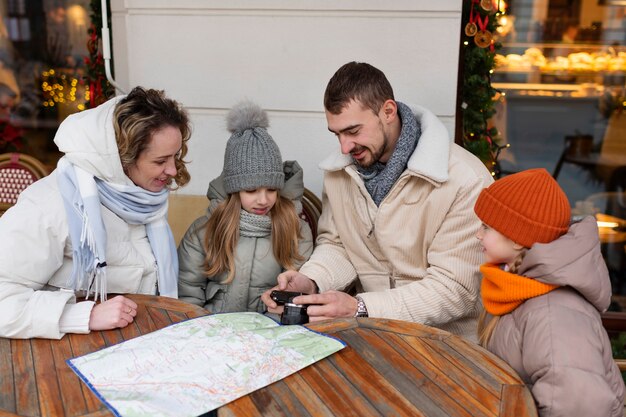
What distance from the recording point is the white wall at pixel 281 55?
10.9 ft

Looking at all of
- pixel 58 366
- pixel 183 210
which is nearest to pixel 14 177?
pixel 183 210

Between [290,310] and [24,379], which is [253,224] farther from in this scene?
[24,379]

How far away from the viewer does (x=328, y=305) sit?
2.16 meters

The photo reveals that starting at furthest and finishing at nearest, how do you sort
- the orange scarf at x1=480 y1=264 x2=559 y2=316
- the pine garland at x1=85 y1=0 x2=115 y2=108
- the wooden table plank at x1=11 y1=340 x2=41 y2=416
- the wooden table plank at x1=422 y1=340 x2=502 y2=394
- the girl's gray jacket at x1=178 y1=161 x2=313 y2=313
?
the pine garland at x1=85 y1=0 x2=115 y2=108
the girl's gray jacket at x1=178 y1=161 x2=313 y2=313
the orange scarf at x1=480 y1=264 x2=559 y2=316
the wooden table plank at x1=422 y1=340 x2=502 y2=394
the wooden table plank at x1=11 y1=340 x2=41 y2=416

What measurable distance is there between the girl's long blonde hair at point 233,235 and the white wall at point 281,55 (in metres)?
0.90

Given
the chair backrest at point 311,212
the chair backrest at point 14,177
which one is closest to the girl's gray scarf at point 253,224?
the chair backrest at point 311,212

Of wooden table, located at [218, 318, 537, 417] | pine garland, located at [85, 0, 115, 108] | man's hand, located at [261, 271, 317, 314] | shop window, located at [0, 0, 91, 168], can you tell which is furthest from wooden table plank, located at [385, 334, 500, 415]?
shop window, located at [0, 0, 91, 168]

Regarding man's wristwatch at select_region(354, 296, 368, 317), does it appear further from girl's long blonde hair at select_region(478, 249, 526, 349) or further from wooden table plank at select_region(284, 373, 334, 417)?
wooden table plank at select_region(284, 373, 334, 417)

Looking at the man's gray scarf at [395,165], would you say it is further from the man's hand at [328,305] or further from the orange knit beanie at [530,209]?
Result: the orange knit beanie at [530,209]

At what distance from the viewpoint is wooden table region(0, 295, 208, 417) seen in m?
1.50

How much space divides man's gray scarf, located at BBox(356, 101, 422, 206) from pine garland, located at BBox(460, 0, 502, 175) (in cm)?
96

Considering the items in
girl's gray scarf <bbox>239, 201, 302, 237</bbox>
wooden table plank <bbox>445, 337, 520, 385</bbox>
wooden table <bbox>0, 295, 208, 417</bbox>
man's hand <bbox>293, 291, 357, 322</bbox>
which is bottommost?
man's hand <bbox>293, 291, 357, 322</bbox>

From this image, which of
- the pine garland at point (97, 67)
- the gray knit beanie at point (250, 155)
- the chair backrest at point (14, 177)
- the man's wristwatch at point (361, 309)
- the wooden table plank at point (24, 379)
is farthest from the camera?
the pine garland at point (97, 67)

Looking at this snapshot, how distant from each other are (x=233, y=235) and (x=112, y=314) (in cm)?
76
